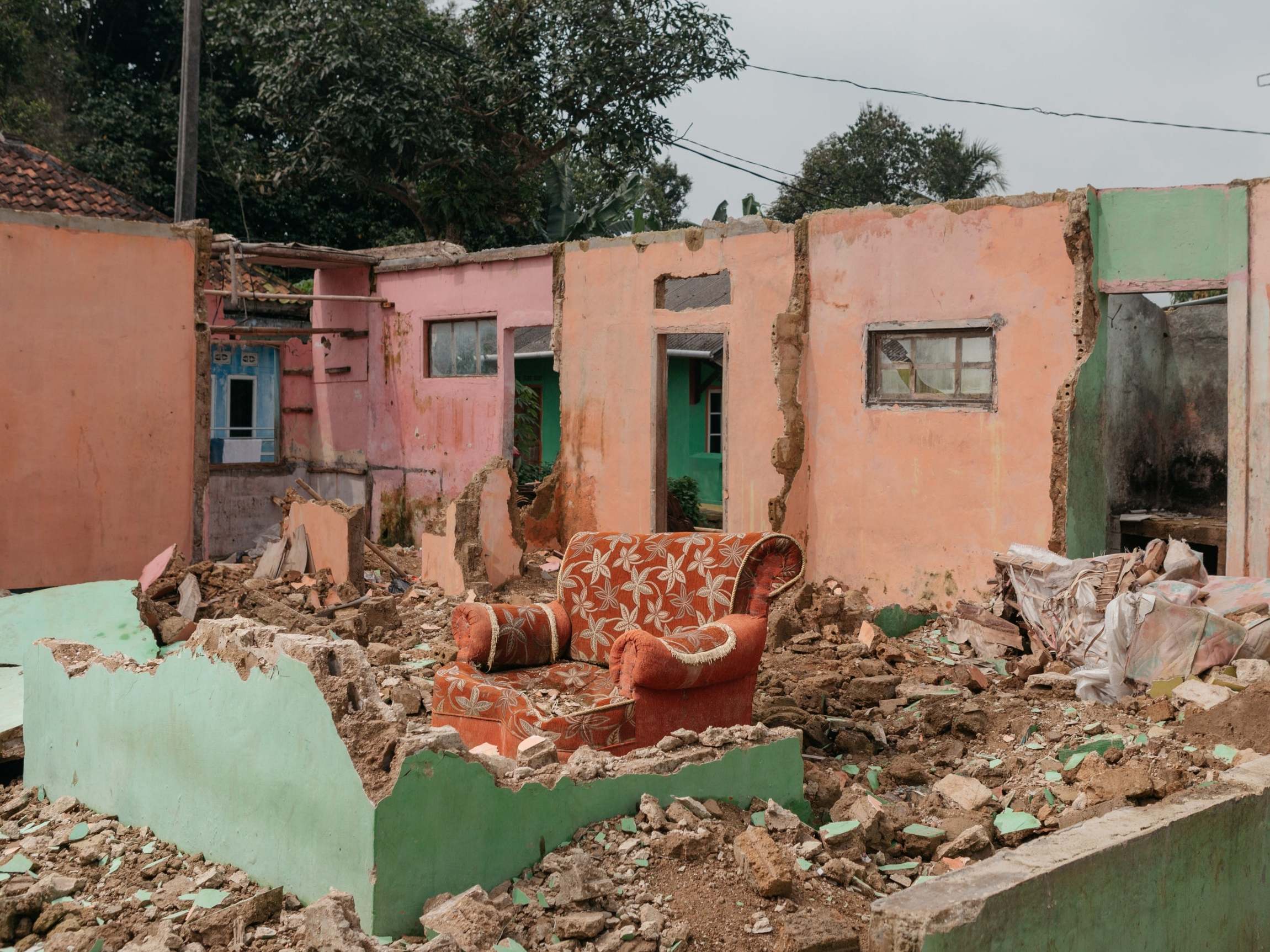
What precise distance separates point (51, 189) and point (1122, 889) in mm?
14685

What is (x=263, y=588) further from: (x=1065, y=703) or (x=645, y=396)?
(x=1065, y=703)

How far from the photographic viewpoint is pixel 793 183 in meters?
27.6

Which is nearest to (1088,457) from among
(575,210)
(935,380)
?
(935,380)

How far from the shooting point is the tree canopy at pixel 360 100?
59.6 ft

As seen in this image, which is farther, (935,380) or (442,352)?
(442,352)

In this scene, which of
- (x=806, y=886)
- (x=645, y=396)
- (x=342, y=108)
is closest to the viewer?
(x=806, y=886)

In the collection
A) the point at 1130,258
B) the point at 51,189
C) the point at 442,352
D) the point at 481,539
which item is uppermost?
the point at 51,189

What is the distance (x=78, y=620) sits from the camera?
745 cm

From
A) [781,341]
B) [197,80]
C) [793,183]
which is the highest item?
[793,183]

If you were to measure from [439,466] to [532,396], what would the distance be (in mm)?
4039

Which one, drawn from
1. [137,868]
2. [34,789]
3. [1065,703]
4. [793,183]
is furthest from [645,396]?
[793,183]

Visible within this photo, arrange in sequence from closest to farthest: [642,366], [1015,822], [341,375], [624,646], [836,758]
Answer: [1015,822] < [624,646] < [836,758] < [642,366] < [341,375]

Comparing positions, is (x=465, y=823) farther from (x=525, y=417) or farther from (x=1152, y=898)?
(x=525, y=417)

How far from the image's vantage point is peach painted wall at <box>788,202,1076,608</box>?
845 centimetres
